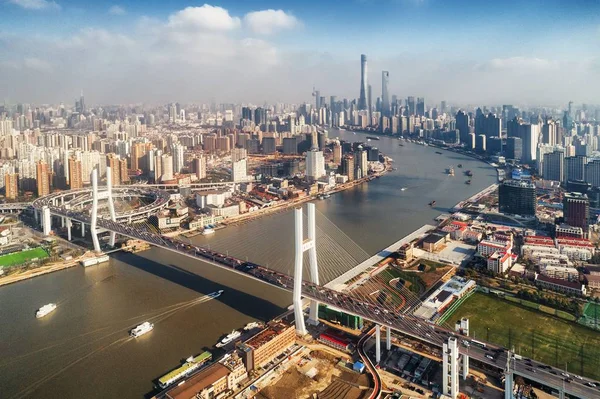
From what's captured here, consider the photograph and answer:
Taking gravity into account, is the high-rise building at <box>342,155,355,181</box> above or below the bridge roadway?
above

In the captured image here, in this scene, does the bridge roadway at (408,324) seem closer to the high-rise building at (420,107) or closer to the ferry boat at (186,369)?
the ferry boat at (186,369)

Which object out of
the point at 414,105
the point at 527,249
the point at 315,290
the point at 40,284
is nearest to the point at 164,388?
the point at 315,290

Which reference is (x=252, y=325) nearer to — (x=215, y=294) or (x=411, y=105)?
(x=215, y=294)

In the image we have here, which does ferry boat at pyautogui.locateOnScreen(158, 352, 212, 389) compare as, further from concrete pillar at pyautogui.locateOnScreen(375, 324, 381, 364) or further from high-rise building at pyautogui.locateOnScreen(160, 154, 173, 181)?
high-rise building at pyautogui.locateOnScreen(160, 154, 173, 181)

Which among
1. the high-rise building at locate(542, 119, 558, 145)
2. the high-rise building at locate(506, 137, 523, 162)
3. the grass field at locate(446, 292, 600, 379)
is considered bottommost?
the grass field at locate(446, 292, 600, 379)

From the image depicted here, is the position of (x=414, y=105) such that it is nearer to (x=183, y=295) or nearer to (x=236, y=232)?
(x=236, y=232)

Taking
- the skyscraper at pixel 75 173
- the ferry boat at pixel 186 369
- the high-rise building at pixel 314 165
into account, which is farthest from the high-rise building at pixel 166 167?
the ferry boat at pixel 186 369

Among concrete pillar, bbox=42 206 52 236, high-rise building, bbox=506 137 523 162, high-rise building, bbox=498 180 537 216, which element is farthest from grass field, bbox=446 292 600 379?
high-rise building, bbox=506 137 523 162
